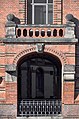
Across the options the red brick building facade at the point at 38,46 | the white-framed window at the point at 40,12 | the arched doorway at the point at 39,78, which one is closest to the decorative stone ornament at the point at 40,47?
the red brick building facade at the point at 38,46

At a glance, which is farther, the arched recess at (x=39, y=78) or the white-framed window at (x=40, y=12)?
the arched recess at (x=39, y=78)

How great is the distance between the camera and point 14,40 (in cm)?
1590

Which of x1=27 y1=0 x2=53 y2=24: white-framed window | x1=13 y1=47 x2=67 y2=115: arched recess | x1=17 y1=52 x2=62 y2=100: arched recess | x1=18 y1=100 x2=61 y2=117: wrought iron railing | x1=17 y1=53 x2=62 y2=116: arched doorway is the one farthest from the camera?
x1=17 y1=52 x2=62 y2=100: arched recess

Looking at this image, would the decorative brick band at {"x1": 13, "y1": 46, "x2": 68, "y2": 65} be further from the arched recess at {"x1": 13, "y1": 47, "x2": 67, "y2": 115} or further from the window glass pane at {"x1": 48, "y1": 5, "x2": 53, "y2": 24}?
the arched recess at {"x1": 13, "y1": 47, "x2": 67, "y2": 115}

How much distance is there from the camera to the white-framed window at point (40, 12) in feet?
56.9

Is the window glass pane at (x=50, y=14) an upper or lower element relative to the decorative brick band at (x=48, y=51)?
upper

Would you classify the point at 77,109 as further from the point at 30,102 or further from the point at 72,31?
the point at 72,31

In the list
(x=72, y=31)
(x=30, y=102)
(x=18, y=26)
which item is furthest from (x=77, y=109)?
(x=18, y=26)

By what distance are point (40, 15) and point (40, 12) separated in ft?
0.45

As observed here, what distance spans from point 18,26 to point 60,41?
184 cm

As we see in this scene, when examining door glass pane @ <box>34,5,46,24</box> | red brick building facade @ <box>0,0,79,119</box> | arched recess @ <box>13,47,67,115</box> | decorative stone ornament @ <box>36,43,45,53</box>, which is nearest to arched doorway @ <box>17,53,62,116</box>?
arched recess @ <box>13,47,67,115</box>

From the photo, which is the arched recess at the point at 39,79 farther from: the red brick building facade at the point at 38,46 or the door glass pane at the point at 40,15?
the red brick building facade at the point at 38,46

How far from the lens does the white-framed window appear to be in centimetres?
1734

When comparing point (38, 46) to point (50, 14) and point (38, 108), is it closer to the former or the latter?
point (50, 14)
